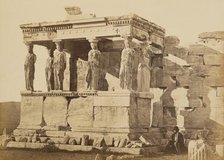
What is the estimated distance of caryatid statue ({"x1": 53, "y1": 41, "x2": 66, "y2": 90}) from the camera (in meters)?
13.7

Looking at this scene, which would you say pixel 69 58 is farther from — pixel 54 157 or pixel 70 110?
pixel 54 157

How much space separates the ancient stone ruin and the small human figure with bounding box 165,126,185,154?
28cm

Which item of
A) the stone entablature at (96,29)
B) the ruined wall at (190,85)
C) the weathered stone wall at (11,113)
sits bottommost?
the weathered stone wall at (11,113)

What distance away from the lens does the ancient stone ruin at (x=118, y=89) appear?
12.5m

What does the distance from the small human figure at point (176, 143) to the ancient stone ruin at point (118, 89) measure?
0.28m

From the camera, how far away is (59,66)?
44.9ft

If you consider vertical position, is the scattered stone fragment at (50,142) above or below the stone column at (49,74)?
below

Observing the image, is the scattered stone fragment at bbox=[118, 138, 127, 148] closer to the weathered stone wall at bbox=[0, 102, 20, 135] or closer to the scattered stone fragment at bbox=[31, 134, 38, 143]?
the scattered stone fragment at bbox=[31, 134, 38, 143]

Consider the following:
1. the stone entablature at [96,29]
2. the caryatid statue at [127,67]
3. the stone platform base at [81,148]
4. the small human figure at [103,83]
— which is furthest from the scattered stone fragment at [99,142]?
the small human figure at [103,83]

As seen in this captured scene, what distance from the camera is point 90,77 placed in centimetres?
1327

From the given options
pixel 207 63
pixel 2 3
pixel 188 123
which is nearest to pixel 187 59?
pixel 207 63

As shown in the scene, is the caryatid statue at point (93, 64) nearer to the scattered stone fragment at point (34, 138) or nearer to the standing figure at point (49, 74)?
the standing figure at point (49, 74)

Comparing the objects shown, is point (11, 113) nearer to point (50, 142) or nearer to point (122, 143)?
point (50, 142)

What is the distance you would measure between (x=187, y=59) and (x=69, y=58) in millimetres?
3567
